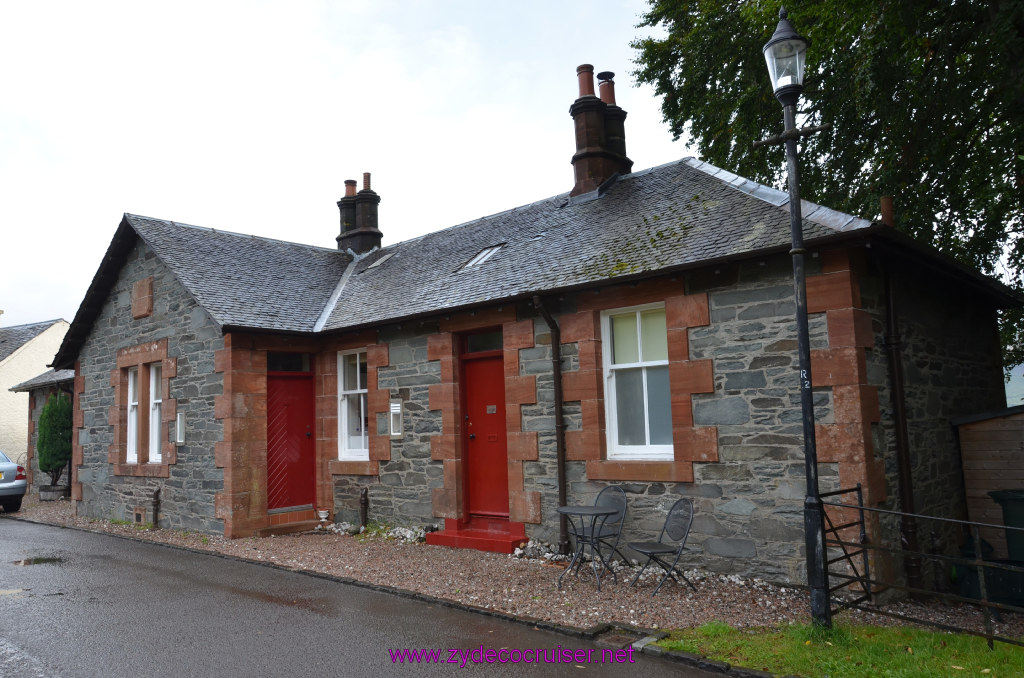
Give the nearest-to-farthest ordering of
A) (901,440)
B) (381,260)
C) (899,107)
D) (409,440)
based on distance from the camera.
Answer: (901,440), (899,107), (409,440), (381,260)

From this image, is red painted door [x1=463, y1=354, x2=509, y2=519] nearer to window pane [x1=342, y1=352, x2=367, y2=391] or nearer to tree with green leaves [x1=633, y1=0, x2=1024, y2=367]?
window pane [x1=342, y1=352, x2=367, y2=391]

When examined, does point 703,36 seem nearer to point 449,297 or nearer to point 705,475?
point 449,297

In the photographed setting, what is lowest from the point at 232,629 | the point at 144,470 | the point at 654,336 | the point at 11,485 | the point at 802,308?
the point at 232,629

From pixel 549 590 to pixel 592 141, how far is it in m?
7.48

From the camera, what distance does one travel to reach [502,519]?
9.91 m

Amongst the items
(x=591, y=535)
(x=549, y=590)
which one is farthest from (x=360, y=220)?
(x=549, y=590)

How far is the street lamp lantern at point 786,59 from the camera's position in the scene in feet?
18.7

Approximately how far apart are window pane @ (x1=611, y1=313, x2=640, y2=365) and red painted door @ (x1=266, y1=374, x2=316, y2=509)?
19.9ft

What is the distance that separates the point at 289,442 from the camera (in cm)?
1220

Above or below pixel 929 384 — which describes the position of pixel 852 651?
below

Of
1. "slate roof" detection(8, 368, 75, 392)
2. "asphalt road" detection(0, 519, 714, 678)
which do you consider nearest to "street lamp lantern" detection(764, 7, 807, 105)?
"asphalt road" detection(0, 519, 714, 678)

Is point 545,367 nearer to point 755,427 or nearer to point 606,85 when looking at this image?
point 755,427

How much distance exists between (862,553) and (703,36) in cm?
944

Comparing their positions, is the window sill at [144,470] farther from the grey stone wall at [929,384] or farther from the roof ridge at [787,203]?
the grey stone wall at [929,384]
